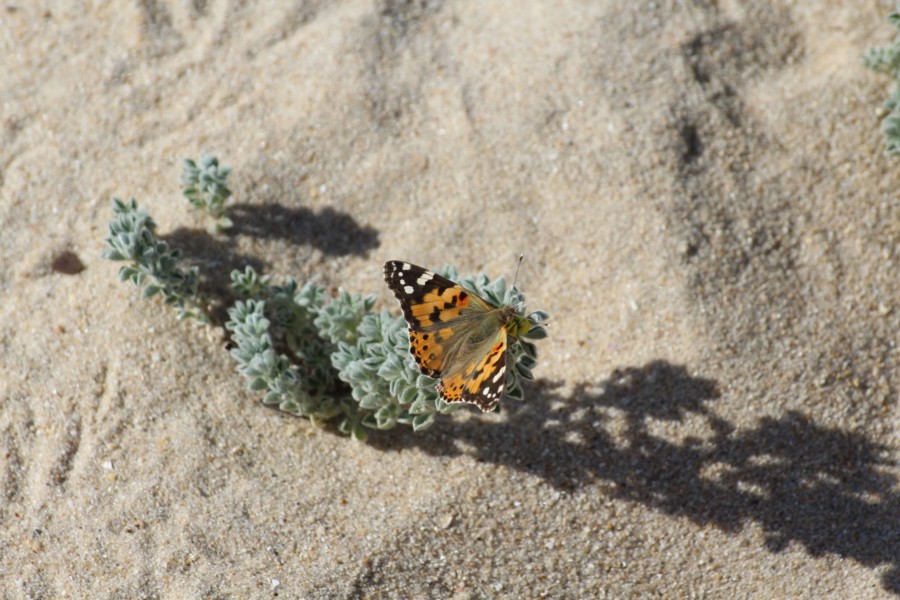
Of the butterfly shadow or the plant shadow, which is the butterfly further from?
the plant shadow

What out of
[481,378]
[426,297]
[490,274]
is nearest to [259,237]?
[490,274]

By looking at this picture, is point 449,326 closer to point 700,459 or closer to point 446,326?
point 446,326

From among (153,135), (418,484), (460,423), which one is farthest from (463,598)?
(153,135)

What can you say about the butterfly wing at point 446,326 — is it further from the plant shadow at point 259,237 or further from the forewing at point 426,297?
the plant shadow at point 259,237

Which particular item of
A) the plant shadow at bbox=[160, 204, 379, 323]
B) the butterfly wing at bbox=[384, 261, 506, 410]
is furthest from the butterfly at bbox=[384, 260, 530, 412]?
the plant shadow at bbox=[160, 204, 379, 323]

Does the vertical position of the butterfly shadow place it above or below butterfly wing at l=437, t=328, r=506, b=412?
below

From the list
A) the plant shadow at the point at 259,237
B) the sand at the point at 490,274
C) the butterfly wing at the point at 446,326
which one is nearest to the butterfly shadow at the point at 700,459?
the sand at the point at 490,274
